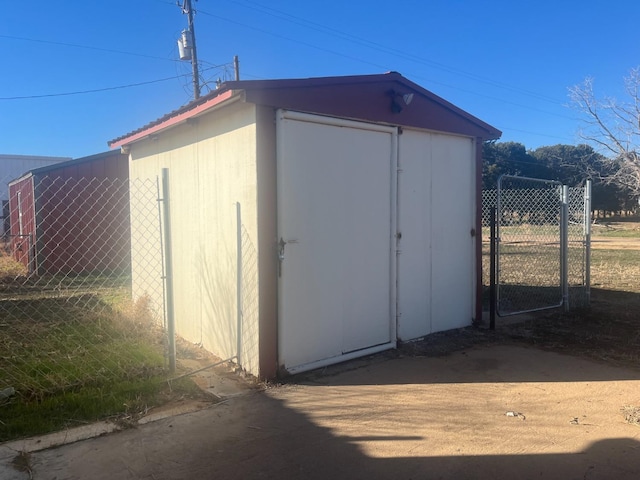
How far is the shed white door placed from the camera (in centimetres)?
456

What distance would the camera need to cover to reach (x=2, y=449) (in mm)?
3107

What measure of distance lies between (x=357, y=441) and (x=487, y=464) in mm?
839

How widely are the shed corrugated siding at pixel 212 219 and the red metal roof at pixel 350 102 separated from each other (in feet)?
0.64

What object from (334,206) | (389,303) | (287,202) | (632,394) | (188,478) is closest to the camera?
(188,478)

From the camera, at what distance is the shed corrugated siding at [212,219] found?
452cm

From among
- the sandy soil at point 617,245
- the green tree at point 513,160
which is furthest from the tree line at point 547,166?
the sandy soil at point 617,245

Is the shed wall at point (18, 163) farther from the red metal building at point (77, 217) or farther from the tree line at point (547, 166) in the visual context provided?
the tree line at point (547, 166)

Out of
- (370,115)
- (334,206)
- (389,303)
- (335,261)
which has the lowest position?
(389,303)

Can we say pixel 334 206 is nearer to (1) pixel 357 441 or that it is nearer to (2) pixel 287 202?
(2) pixel 287 202

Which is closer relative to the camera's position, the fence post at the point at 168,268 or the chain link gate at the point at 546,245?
the fence post at the point at 168,268

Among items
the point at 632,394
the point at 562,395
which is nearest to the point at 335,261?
the point at 562,395

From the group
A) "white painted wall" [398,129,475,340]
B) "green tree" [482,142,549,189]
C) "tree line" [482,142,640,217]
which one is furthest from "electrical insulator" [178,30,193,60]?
"green tree" [482,142,549,189]

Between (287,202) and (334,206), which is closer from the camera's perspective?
(287,202)

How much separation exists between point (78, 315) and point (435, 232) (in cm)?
502
